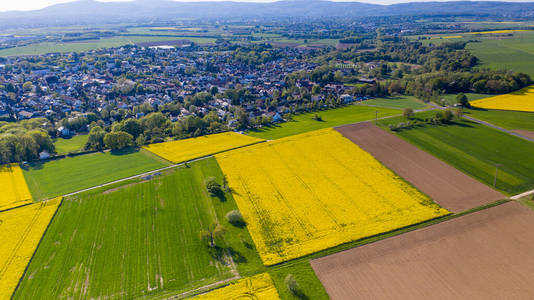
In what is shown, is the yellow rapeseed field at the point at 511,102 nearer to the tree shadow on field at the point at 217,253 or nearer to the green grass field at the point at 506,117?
the green grass field at the point at 506,117

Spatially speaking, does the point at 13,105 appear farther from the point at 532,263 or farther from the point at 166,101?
the point at 532,263

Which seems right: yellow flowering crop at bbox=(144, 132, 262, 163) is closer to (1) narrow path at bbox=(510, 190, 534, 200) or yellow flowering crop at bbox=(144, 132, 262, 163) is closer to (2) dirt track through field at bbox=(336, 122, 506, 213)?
(2) dirt track through field at bbox=(336, 122, 506, 213)

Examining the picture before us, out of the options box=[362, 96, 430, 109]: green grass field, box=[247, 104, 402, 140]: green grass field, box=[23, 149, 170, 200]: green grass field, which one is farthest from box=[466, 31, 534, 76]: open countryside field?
box=[23, 149, 170, 200]: green grass field

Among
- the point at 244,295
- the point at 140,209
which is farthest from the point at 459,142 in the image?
the point at 140,209

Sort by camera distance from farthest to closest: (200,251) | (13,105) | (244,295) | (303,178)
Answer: (13,105), (303,178), (200,251), (244,295)

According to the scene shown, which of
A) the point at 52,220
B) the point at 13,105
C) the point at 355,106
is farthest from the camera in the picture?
the point at 13,105

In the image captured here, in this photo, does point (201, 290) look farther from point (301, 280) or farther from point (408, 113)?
point (408, 113)

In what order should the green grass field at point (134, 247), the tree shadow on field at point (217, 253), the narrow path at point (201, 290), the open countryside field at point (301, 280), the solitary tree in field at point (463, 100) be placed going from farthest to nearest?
the solitary tree in field at point (463, 100)
the tree shadow on field at point (217, 253)
the green grass field at point (134, 247)
the narrow path at point (201, 290)
the open countryside field at point (301, 280)

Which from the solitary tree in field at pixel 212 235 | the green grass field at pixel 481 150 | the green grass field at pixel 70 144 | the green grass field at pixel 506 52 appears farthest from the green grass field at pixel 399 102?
the green grass field at pixel 70 144
